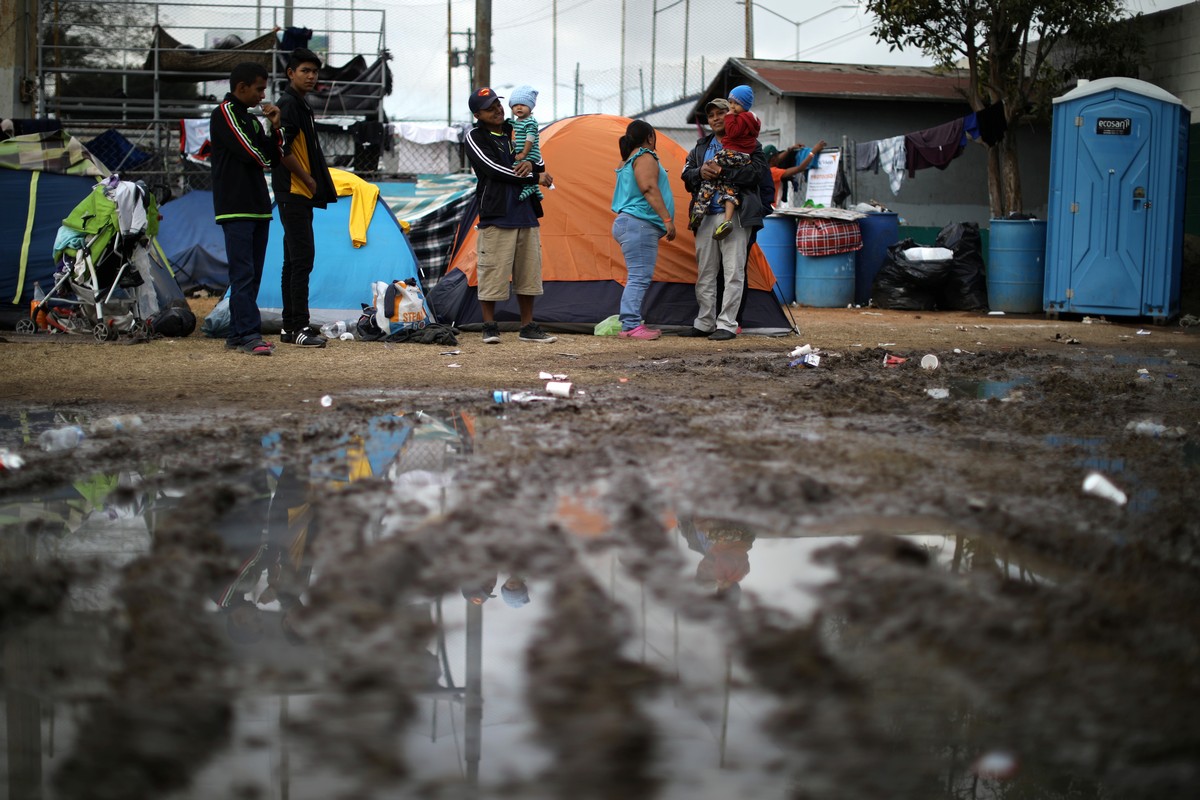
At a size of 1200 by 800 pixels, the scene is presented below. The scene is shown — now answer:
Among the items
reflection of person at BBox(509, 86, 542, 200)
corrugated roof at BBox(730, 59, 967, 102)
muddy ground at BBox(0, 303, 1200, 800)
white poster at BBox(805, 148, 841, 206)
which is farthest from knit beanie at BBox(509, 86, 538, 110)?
corrugated roof at BBox(730, 59, 967, 102)

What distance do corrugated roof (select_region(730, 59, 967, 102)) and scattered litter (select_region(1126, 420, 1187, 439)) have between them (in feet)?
41.4

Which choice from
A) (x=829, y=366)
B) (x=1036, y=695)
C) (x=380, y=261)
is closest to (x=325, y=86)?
(x=380, y=261)

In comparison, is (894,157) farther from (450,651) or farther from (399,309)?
(450,651)

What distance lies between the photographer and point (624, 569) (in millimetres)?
2771

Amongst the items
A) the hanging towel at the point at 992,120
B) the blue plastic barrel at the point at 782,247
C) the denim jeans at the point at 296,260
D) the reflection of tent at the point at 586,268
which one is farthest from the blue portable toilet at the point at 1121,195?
the denim jeans at the point at 296,260

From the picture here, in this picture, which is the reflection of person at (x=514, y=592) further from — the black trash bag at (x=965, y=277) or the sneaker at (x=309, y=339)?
the black trash bag at (x=965, y=277)

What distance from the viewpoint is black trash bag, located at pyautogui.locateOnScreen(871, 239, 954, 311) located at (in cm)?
1312

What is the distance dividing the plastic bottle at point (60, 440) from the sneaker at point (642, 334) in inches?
200

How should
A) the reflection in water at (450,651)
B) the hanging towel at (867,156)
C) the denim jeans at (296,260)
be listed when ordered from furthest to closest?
the hanging towel at (867,156) < the denim jeans at (296,260) < the reflection in water at (450,651)

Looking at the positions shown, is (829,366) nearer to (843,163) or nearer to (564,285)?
(564,285)

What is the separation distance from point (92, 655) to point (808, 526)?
184 cm

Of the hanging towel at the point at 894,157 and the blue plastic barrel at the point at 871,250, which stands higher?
the hanging towel at the point at 894,157

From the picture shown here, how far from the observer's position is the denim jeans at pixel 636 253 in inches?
344

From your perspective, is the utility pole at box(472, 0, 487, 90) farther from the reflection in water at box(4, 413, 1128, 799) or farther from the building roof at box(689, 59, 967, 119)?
the reflection in water at box(4, 413, 1128, 799)
